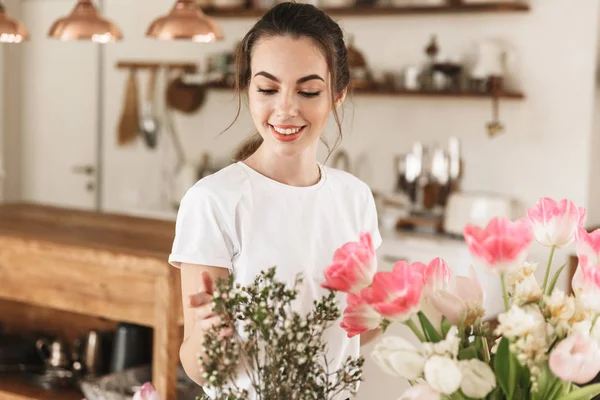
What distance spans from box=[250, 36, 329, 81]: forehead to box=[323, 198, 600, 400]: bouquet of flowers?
42 cm

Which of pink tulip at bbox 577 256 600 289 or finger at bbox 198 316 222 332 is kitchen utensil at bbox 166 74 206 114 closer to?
finger at bbox 198 316 222 332

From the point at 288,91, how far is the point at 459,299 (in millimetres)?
470

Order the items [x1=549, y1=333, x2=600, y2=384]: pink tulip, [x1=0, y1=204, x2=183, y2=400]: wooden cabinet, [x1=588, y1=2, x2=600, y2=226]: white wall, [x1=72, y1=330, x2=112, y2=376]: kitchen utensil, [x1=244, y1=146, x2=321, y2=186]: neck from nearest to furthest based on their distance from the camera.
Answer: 1. [x1=549, y1=333, x2=600, y2=384]: pink tulip
2. [x1=244, y1=146, x2=321, y2=186]: neck
3. [x1=0, y1=204, x2=183, y2=400]: wooden cabinet
4. [x1=72, y1=330, x2=112, y2=376]: kitchen utensil
5. [x1=588, y1=2, x2=600, y2=226]: white wall

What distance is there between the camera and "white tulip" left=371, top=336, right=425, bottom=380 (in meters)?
0.91

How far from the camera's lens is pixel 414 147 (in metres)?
4.54

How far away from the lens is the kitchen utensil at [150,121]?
5.31 meters

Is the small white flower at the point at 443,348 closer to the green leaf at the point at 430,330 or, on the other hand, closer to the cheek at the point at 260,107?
the green leaf at the point at 430,330

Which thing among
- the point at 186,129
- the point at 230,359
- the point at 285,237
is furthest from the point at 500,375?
the point at 186,129

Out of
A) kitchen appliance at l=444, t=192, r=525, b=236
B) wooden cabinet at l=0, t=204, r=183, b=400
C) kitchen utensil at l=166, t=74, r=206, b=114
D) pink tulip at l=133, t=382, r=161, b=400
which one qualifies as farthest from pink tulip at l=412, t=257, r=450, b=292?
kitchen utensil at l=166, t=74, r=206, b=114

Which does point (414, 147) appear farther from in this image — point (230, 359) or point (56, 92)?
point (230, 359)

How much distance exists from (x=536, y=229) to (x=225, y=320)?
361mm

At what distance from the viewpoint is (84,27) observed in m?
2.78

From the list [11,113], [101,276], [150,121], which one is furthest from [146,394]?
[11,113]

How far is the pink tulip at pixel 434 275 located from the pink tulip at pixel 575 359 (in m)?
0.15
